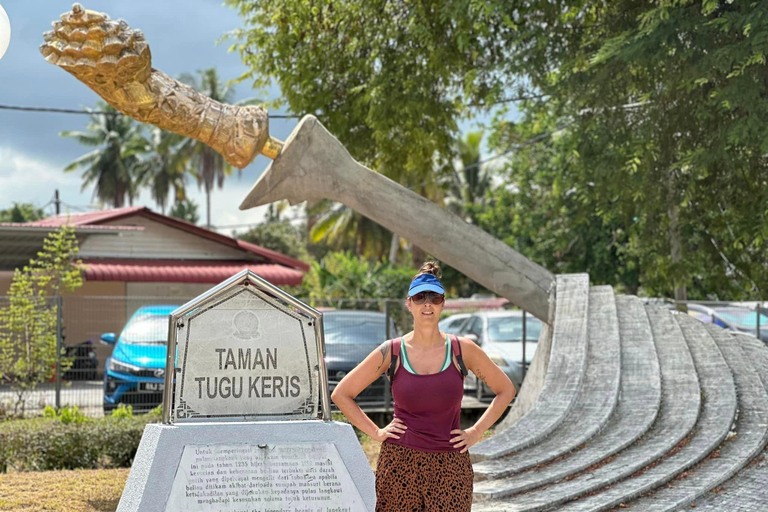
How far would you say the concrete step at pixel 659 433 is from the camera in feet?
21.5

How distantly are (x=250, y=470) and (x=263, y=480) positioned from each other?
8 cm

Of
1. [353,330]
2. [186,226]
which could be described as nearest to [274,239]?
[186,226]

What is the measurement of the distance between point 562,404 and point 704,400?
4.66 feet

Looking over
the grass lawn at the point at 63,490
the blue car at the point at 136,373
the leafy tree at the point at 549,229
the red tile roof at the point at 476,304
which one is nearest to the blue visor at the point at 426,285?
the grass lawn at the point at 63,490

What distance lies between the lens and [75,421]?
31.9 ft

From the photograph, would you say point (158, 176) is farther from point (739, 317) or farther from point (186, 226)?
point (739, 317)

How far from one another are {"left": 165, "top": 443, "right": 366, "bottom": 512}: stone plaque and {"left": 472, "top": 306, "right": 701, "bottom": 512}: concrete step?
7.96 ft

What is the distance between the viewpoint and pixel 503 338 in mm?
14070

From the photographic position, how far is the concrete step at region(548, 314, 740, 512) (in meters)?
6.40

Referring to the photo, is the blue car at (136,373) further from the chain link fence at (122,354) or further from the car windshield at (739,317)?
the car windshield at (739,317)

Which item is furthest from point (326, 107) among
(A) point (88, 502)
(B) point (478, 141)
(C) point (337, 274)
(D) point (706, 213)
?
(B) point (478, 141)

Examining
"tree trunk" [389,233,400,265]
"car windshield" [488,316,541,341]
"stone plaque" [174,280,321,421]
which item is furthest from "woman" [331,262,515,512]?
"tree trunk" [389,233,400,265]

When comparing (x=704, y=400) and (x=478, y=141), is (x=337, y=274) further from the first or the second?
(x=704, y=400)

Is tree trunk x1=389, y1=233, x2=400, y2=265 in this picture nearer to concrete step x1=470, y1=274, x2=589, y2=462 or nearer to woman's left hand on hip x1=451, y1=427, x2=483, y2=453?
concrete step x1=470, y1=274, x2=589, y2=462
